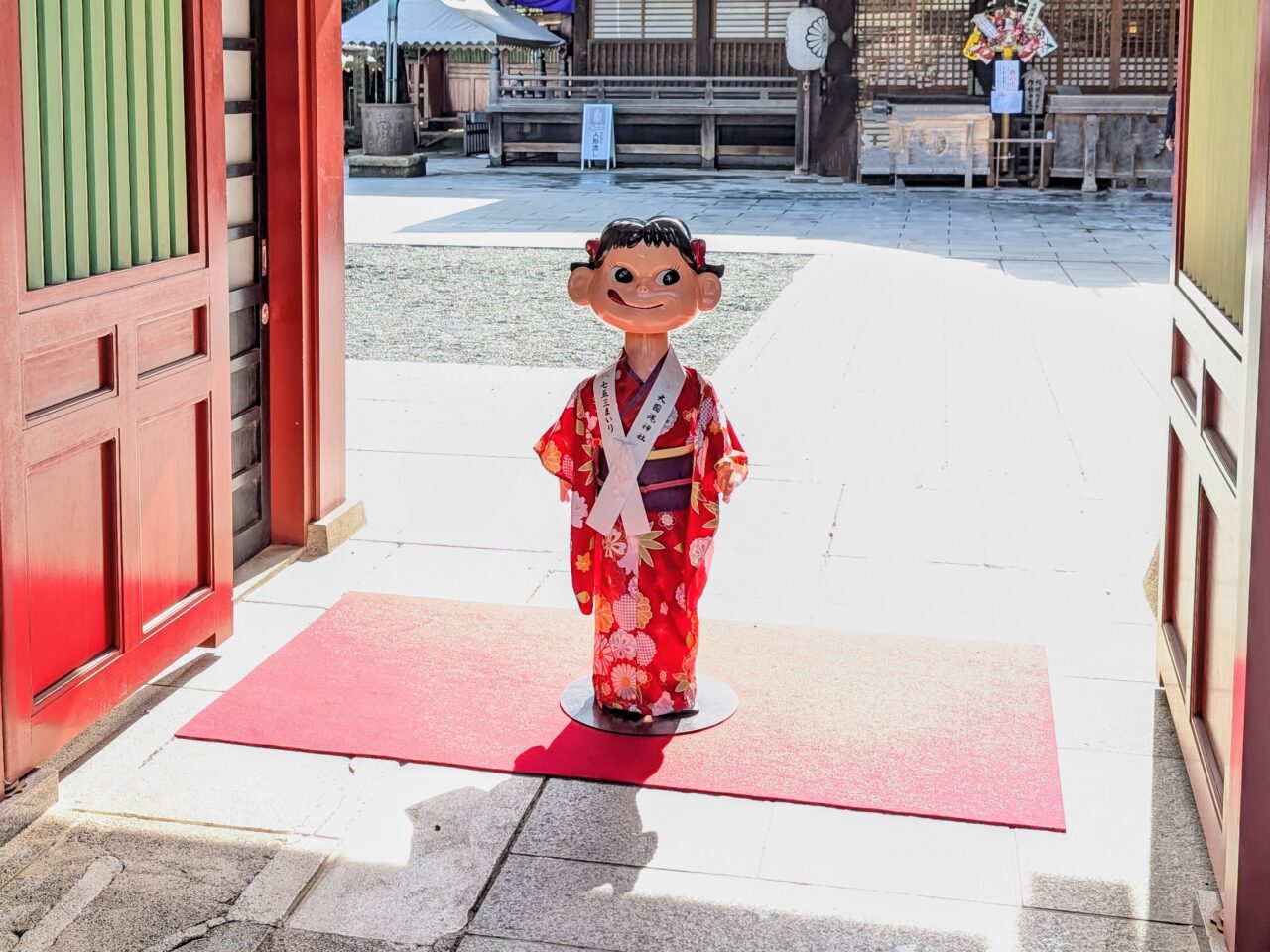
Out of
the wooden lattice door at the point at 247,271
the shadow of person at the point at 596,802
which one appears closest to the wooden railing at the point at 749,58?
the wooden lattice door at the point at 247,271

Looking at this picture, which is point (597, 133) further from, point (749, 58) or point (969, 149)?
point (969, 149)

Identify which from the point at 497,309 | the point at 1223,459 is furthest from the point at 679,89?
the point at 1223,459

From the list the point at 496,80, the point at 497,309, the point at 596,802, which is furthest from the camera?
the point at 496,80

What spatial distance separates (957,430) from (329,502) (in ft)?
9.89

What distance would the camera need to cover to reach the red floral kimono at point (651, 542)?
144 inches

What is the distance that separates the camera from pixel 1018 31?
68.6 feet

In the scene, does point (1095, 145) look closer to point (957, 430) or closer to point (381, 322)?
point (381, 322)

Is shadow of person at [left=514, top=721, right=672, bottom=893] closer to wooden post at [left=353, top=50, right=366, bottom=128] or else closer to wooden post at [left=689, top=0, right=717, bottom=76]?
wooden post at [left=689, top=0, right=717, bottom=76]

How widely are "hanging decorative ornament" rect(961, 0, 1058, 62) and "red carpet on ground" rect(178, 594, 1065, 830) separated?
1805 cm

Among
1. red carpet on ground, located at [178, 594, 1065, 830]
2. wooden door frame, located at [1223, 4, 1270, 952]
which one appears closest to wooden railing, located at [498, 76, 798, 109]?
red carpet on ground, located at [178, 594, 1065, 830]

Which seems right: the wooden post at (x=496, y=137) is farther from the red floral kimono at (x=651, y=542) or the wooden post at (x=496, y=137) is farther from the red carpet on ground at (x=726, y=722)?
the red floral kimono at (x=651, y=542)

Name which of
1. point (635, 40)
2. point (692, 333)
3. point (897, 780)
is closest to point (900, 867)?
point (897, 780)

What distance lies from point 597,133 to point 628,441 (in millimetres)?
20834

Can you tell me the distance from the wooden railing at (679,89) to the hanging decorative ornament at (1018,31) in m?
3.36
